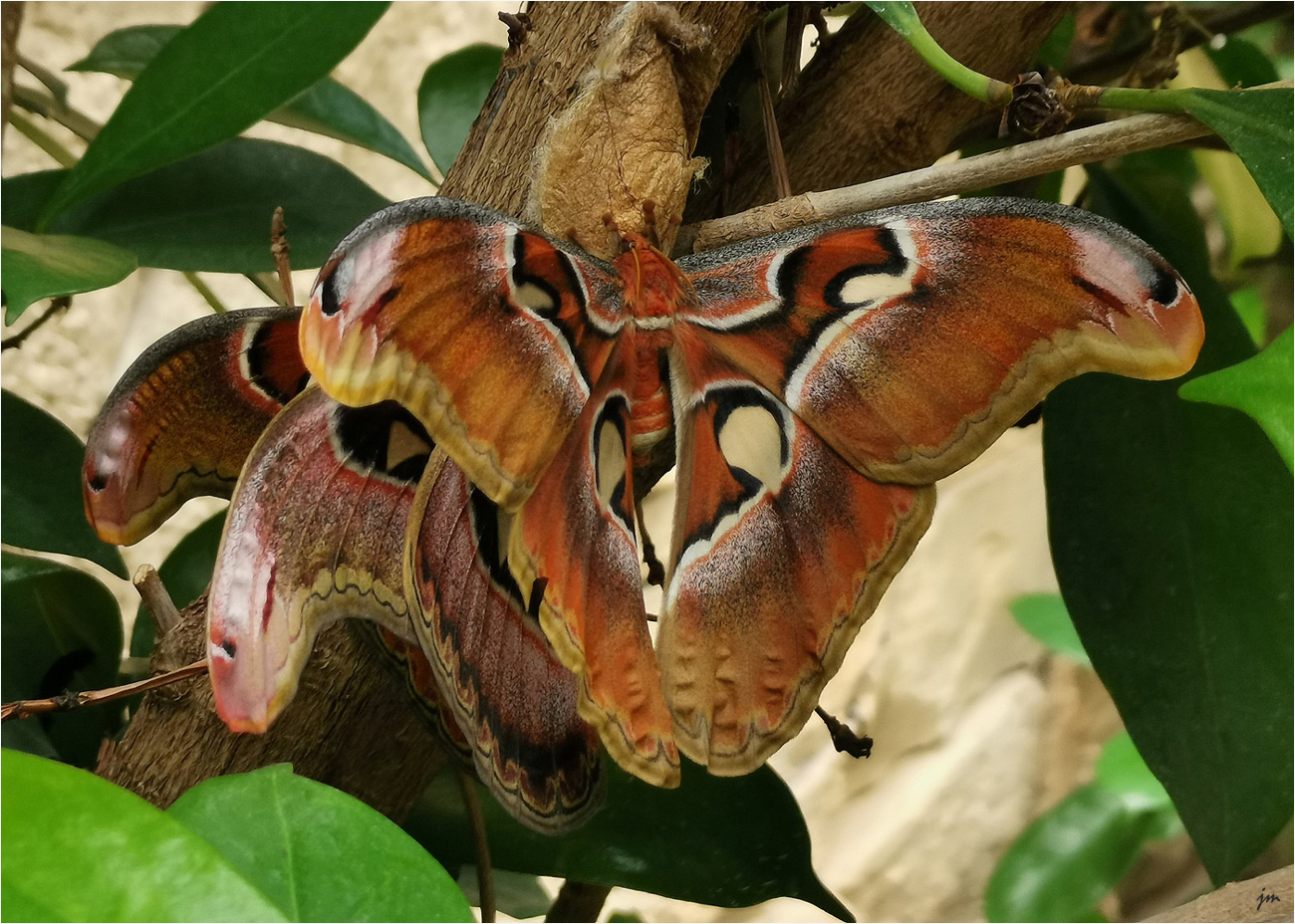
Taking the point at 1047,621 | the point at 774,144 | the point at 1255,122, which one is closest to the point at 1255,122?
the point at 1255,122

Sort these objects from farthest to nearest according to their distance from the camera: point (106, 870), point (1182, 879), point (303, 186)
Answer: point (1182, 879)
point (303, 186)
point (106, 870)

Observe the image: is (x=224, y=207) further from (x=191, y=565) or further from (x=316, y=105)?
(x=191, y=565)

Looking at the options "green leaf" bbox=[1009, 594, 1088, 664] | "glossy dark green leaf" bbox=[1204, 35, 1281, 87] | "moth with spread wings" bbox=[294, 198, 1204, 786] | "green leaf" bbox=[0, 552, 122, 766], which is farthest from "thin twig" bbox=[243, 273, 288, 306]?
"green leaf" bbox=[1009, 594, 1088, 664]

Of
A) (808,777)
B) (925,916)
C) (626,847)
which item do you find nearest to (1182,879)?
(925,916)

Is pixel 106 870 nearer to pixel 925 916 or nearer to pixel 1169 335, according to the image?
pixel 1169 335

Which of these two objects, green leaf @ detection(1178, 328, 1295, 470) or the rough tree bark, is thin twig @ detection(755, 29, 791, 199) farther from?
green leaf @ detection(1178, 328, 1295, 470)
